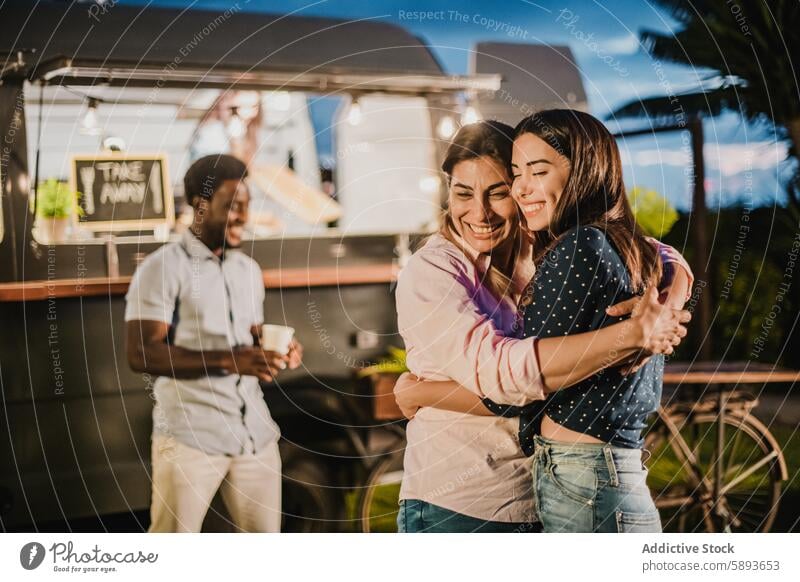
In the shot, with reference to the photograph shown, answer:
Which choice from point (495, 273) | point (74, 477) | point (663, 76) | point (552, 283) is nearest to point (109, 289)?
point (74, 477)

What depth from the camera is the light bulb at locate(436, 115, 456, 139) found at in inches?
91.0

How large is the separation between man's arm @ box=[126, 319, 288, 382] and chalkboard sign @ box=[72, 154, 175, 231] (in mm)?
278

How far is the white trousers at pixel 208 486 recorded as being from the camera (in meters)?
2.35

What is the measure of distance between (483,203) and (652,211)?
51cm

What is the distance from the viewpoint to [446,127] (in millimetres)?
2328

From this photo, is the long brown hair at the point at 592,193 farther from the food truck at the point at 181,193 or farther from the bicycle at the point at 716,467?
the bicycle at the point at 716,467

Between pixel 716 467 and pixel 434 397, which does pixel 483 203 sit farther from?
pixel 716 467

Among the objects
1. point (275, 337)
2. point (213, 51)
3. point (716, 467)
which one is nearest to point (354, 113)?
point (213, 51)

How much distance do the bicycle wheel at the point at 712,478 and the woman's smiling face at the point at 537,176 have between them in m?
0.93

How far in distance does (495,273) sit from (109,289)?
1047mm

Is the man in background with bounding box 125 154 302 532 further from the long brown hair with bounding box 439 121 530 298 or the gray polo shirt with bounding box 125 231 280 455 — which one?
Answer: the long brown hair with bounding box 439 121 530 298

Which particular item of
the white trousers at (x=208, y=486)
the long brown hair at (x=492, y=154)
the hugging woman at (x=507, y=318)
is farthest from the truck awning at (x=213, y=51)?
the white trousers at (x=208, y=486)

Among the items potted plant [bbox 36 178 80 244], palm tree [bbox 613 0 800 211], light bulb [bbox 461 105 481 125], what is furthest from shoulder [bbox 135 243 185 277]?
palm tree [bbox 613 0 800 211]

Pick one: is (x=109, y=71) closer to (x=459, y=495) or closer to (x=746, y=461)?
(x=459, y=495)
